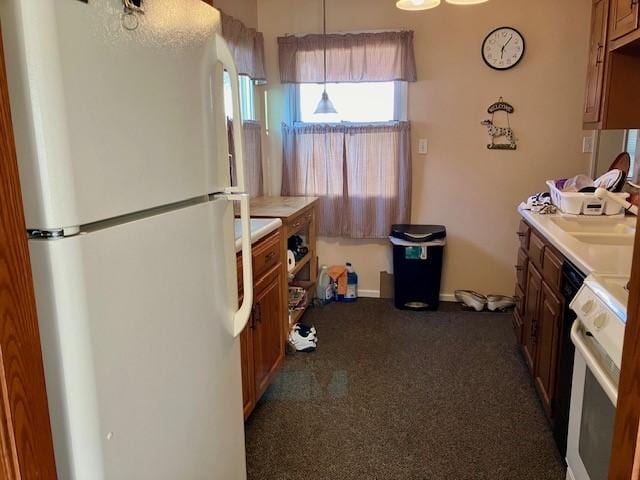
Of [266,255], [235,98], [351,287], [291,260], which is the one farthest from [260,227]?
[351,287]

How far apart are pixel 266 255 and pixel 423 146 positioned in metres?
1.97

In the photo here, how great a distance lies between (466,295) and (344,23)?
2.33m

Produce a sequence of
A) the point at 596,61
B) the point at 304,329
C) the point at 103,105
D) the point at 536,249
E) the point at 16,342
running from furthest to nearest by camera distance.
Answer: the point at 304,329, the point at 596,61, the point at 536,249, the point at 103,105, the point at 16,342

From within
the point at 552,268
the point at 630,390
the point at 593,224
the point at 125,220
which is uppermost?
the point at 125,220

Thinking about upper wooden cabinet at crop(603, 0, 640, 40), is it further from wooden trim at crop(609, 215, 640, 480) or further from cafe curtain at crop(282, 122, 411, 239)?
wooden trim at crop(609, 215, 640, 480)

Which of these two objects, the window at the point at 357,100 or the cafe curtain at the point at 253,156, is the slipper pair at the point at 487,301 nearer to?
the window at the point at 357,100

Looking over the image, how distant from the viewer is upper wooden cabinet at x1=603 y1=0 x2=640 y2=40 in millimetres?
2268

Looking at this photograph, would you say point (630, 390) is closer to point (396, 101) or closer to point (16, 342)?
point (16, 342)

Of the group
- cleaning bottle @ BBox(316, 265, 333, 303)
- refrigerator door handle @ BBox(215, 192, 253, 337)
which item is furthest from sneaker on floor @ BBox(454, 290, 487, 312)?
refrigerator door handle @ BBox(215, 192, 253, 337)

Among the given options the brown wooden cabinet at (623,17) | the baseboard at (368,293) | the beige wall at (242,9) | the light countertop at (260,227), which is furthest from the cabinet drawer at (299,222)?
the brown wooden cabinet at (623,17)

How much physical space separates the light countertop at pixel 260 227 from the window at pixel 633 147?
6.90 feet

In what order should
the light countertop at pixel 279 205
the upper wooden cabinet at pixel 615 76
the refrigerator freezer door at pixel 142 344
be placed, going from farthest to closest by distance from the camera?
1. the light countertop at pixel 279 205
2. the upper wooden cabinet at pixel 615 76
3. the refrigerator freezer door at pixel 142 344

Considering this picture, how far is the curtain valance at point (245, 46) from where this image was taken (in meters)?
3.19

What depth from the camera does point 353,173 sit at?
3.96 meters
